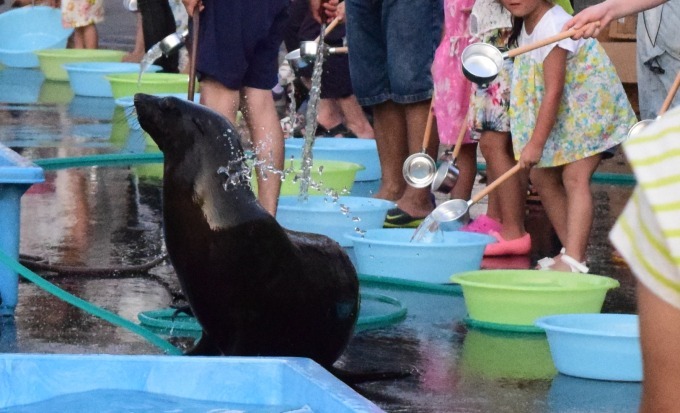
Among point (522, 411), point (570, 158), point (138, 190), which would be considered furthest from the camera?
point (138, 190)

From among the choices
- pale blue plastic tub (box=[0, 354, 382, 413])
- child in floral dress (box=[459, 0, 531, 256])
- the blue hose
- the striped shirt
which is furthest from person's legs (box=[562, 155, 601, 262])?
the striped shirt

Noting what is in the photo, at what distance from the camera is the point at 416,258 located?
4961mm

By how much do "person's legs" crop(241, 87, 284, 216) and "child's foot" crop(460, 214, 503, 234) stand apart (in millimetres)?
958

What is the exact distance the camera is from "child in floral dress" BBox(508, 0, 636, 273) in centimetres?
518

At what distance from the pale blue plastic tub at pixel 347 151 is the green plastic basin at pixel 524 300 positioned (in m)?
3.01

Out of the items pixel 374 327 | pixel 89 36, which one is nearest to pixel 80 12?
pixel 89 36

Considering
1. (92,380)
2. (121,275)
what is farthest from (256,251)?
(121,275)

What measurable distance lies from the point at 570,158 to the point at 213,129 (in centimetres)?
210

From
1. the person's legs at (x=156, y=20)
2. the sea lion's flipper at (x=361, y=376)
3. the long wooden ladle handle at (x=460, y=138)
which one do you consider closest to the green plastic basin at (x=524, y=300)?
the sea lion's flipper at (x=361, y=376)

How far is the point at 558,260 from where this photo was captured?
513 centimetres

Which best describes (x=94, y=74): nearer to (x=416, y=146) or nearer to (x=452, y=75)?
(x=416, y=146)

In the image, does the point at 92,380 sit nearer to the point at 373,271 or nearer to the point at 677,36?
the point at 373,271

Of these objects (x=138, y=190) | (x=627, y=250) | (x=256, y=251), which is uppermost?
(x=627, y=250)

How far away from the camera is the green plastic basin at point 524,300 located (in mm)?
4180
